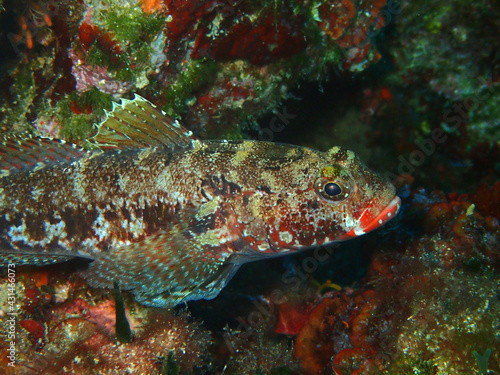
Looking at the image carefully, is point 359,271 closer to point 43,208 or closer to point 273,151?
point 273,151

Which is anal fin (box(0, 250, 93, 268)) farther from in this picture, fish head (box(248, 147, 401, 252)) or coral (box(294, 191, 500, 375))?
coral (box(294, 191, 500, 375))

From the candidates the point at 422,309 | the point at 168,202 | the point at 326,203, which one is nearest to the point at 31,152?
the point at 168,202

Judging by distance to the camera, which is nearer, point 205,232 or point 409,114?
point 205,232

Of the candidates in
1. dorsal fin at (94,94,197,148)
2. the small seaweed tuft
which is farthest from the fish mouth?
dorsal fin at (94,94,197,148)

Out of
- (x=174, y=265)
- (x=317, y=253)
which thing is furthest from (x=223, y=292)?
(x=174, y=265)

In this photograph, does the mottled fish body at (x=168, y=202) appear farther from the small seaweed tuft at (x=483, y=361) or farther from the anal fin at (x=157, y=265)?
the small seaweed tuft at (x=483, y=361)

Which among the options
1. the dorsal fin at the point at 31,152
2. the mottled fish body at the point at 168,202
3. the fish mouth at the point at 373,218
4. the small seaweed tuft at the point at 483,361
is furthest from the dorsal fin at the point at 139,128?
the small seaweed tuft at the point at 483,361

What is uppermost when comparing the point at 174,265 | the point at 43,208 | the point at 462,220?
the point at 43,208
